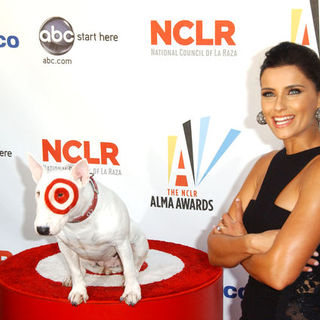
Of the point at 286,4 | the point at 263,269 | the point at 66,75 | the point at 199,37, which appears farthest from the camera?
the point at 66,75

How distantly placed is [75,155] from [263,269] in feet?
5.26

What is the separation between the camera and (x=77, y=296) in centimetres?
154

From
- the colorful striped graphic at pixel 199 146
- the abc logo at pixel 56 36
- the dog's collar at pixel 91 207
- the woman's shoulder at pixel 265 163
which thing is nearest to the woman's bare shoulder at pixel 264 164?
the woman's shoulder at pixel 265 163

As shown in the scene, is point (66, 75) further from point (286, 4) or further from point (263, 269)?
→ point (263, 269)

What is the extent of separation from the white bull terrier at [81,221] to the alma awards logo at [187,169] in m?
0.85

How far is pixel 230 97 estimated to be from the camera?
241 centimetres

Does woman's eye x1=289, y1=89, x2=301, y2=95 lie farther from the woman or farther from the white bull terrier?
the white bull terrier

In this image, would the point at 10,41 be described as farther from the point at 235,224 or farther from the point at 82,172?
the point at 235,224

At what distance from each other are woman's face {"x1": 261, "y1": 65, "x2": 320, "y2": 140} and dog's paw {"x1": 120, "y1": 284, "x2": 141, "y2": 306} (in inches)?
23.7

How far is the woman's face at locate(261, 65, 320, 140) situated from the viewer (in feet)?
4.42

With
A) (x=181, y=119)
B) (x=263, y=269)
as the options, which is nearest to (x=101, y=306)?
(x=263, y=269)

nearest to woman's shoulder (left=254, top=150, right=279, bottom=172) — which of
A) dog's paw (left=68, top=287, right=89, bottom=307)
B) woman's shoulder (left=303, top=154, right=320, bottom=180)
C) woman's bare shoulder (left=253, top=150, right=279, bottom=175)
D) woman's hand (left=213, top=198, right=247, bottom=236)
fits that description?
woman's bare shoulder (left=253, top=150, right=279, bottom=175)

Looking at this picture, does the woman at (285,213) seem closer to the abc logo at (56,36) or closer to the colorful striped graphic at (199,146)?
the colorful striped graphic at (199,146)

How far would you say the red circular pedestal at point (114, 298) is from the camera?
5.05 ft
